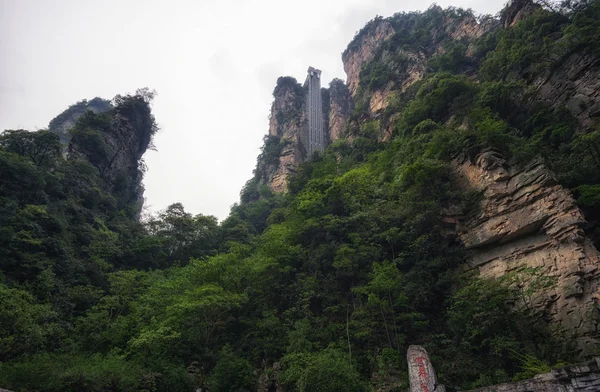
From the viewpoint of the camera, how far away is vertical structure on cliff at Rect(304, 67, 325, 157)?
4238 centimetres

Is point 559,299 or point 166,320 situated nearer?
point 559,299

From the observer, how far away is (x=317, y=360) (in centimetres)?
899

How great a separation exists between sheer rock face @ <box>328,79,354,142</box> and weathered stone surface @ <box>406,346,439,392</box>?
3599 centimetres

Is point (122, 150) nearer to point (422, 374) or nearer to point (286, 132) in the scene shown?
point (286, 132)

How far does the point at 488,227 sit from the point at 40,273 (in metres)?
17.7

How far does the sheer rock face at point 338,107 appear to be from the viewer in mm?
43828

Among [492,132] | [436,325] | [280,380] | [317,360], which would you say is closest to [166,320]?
[280,380]

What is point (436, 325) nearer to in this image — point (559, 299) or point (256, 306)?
point (559, 299)

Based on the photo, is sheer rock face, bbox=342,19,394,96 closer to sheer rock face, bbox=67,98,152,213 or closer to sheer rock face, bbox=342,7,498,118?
sheer rock face, bbox=342,7,498,118

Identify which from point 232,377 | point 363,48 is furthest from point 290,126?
point 232,377

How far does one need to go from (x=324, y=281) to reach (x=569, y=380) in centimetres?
858

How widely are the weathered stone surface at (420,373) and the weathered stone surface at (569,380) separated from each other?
179 centimetres

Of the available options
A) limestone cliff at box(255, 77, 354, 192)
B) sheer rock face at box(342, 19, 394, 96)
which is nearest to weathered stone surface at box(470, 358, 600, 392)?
limestone cliff at box(255, 77, 354, 192)

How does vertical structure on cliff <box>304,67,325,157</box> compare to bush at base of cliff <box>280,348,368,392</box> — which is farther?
vertical structure on cliff <box>304,67,325,157</box>
